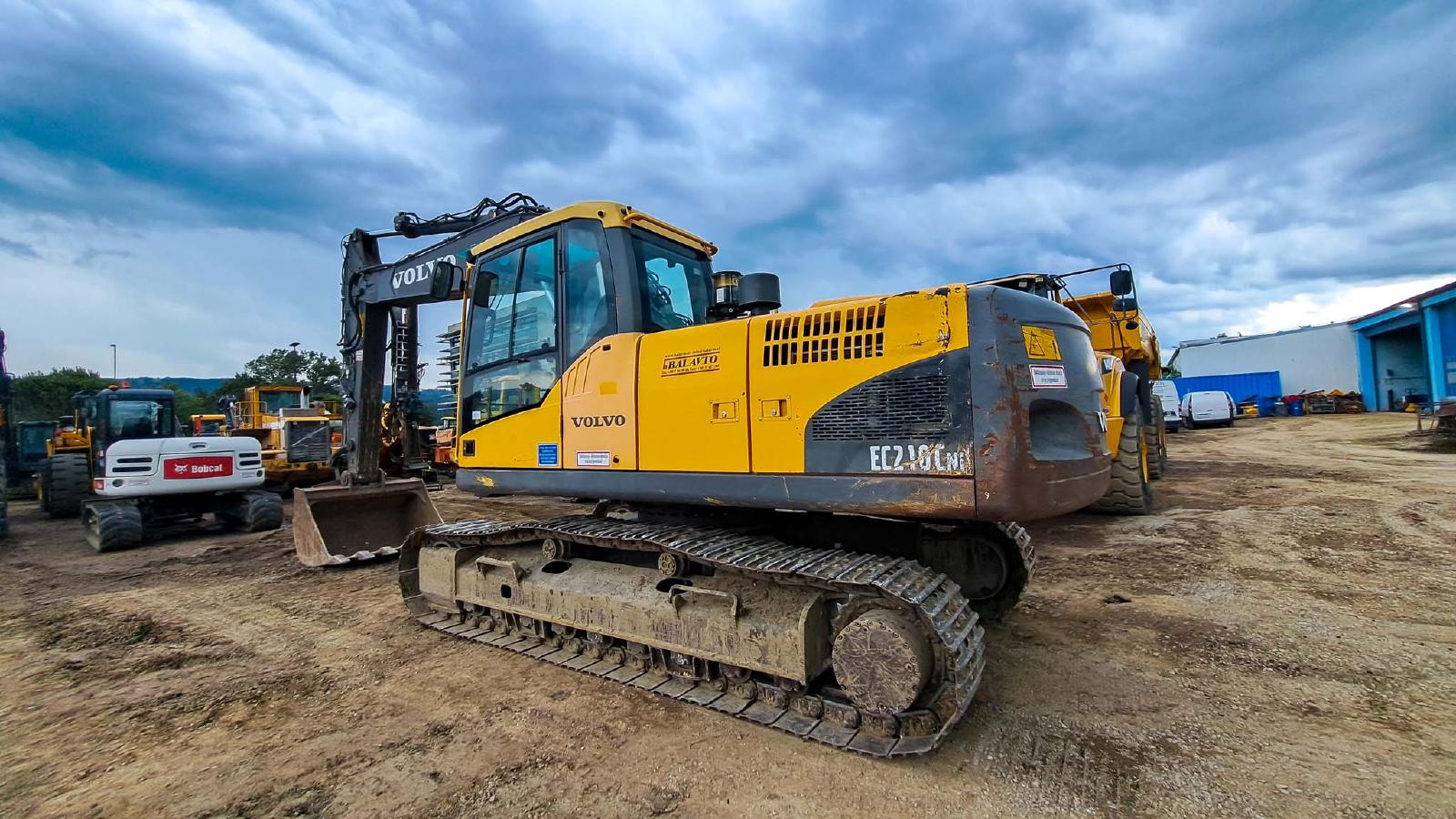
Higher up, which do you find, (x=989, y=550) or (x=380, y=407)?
(x=380, y=407)

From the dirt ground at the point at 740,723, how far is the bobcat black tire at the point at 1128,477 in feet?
5.89

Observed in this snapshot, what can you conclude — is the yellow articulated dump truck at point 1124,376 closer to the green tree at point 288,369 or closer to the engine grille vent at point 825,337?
the engine grille vent at point 825,337

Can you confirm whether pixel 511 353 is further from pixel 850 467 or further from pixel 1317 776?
pixel 1317 776

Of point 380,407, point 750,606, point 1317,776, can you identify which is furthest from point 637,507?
point 380,407

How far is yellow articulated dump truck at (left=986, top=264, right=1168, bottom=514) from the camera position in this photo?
7.83 meters

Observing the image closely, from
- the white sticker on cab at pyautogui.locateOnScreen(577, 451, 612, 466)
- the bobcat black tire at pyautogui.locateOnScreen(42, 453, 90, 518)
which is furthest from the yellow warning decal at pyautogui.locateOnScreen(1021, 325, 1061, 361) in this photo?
the bobcat black tire at pyautogui.locateOnScreen(42, 453, 90, 518)

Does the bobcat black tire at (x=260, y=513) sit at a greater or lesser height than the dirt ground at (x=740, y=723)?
greater

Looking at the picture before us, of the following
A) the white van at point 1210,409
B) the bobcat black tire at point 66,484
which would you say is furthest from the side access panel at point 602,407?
the white van at point 1210,409

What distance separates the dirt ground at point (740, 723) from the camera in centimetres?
265

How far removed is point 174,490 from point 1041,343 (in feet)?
37.9

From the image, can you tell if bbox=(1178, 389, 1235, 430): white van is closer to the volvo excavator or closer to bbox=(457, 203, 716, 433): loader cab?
the volvo excavator

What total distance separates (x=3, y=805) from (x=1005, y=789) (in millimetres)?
4182

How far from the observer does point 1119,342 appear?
1010 cm

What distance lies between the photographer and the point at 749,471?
3.40m
